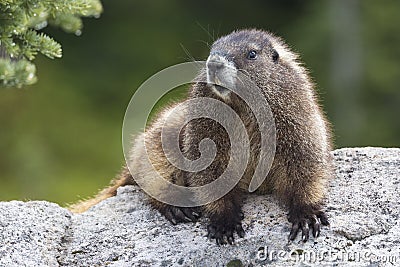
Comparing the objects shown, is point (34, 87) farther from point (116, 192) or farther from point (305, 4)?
point (116, 192)

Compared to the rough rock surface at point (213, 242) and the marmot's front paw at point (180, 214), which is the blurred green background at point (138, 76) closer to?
the rough rock surface at point (213, 242)

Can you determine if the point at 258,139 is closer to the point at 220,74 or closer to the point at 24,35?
the point at 220,74

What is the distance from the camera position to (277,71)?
5988 millimetres

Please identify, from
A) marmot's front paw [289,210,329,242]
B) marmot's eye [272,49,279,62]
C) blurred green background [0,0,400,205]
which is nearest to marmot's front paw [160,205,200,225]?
marmot's front paw [289,210,329,242]

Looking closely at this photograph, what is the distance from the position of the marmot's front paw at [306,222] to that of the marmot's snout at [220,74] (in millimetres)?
970

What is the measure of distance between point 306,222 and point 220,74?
115 cm

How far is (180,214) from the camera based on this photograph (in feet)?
19.7

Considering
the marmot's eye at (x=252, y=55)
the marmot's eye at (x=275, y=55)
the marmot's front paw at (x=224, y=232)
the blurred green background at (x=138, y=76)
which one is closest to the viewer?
the marmot's front paw at (x=224, y=232)

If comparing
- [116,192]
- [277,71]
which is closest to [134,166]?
[116,192]

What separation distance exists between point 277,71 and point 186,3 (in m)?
10.1

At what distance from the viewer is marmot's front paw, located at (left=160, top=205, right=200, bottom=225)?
5.98 meters

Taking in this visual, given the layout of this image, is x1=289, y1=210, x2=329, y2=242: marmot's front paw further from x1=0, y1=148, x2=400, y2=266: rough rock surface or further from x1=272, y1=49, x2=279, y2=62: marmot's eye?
x1=272, y1=49, x2=279, y2=62: marmot's eye

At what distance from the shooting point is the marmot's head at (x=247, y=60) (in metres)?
5.67

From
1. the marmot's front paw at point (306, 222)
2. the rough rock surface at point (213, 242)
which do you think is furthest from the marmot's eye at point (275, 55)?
the marmot's front paw at point (306, 222)
